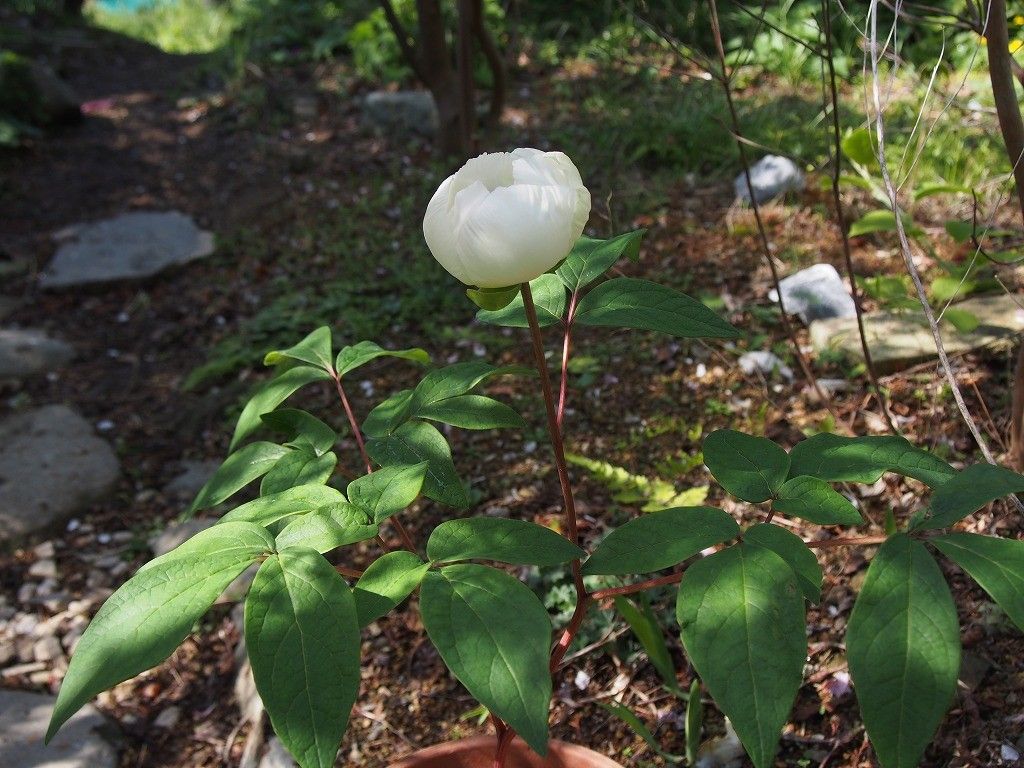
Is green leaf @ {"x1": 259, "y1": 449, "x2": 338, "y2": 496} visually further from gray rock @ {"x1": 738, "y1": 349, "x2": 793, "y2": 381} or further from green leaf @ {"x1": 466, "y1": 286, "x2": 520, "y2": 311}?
gray rock @ {"x1": 738, "y1": 349, "x2": 793, "y2": 381}

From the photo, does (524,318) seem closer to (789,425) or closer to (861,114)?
(789,425)

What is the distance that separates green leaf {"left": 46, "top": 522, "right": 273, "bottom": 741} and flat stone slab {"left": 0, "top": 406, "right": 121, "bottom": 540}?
7.26ft

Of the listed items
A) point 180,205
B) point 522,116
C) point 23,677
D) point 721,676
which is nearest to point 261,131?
point 180,205

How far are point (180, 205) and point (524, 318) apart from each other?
13.9ft

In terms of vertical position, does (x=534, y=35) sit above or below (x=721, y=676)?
below

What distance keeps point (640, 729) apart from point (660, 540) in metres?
0.75

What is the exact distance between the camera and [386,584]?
100 centimetres

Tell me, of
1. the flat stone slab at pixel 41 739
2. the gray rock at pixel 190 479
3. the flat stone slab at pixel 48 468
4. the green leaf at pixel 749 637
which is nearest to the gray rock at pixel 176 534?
the gray rock at pixel 190 479

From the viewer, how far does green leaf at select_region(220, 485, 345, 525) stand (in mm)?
1090

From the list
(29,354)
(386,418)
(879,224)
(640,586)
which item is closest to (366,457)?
(386,418)

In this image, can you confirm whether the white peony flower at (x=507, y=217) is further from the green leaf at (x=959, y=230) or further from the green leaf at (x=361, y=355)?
the green leaf at (x=959, y=230)

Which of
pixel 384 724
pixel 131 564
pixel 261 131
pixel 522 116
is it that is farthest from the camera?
pixel 261 131

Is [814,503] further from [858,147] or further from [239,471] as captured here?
[858,147]

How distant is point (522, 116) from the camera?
498 cm
